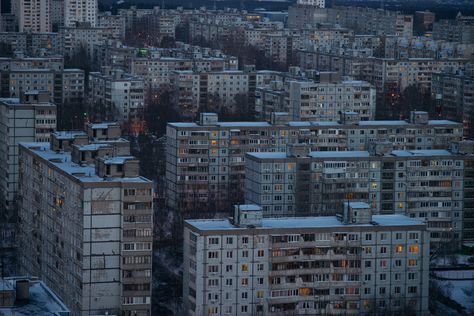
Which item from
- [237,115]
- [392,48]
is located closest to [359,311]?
[237,115]

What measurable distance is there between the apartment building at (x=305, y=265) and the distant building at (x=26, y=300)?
421 cm

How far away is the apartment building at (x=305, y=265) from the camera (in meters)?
21.8

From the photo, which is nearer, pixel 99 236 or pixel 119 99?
pixel 99 236

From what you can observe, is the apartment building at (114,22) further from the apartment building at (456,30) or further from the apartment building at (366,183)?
the apartment building at (366,183)

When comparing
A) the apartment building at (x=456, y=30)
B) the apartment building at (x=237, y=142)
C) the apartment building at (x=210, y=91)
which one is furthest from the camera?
the apartment building at (x=456, y=30)

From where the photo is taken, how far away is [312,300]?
2208 centimetres

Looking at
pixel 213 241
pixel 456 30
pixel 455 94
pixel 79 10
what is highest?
pixel 79 10

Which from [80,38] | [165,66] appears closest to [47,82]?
[165,66]

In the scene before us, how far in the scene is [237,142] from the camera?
3216 centimetres

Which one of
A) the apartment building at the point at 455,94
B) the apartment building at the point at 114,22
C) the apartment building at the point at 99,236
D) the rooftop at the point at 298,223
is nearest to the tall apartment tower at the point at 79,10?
the apartment building at the point at 114,22

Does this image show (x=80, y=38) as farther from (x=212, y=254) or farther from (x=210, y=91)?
(x=212, y=254)

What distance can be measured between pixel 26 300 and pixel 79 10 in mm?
52193

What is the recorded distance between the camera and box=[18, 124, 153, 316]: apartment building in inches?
857

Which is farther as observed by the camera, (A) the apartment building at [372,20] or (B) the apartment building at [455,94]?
(A) the apartment building at [372,20]
